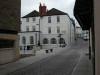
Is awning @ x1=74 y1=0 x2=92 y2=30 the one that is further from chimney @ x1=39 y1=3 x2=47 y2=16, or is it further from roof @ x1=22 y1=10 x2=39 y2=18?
roof @ x1=22 y1=10 x2=39 y2=18

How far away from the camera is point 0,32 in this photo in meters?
20.2

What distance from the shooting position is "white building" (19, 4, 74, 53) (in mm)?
57719

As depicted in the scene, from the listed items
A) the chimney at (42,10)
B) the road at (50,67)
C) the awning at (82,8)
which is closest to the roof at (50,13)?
the chimney at (42,10)

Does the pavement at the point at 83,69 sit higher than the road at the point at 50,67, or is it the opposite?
the pavement at the point at 83,69

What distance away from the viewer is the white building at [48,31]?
57719 millimetres

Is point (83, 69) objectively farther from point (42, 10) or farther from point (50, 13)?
point (42, 10)

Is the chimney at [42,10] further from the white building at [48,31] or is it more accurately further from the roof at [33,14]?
the roof at [33,14]

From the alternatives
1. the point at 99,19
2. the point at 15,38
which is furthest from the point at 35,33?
the point at 99,19

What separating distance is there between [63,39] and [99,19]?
54.7 metres

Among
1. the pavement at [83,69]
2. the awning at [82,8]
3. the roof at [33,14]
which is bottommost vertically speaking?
the pavement at [83,69]

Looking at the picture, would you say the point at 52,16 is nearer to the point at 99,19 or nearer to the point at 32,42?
the point at 32,42

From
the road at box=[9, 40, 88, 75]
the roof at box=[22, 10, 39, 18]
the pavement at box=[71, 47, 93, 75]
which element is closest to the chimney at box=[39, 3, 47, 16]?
the roof at box=[22, 10, 39, 18]

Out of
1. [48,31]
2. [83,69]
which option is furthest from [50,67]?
[48,31]

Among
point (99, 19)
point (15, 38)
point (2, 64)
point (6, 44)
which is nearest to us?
point (99, 19)
